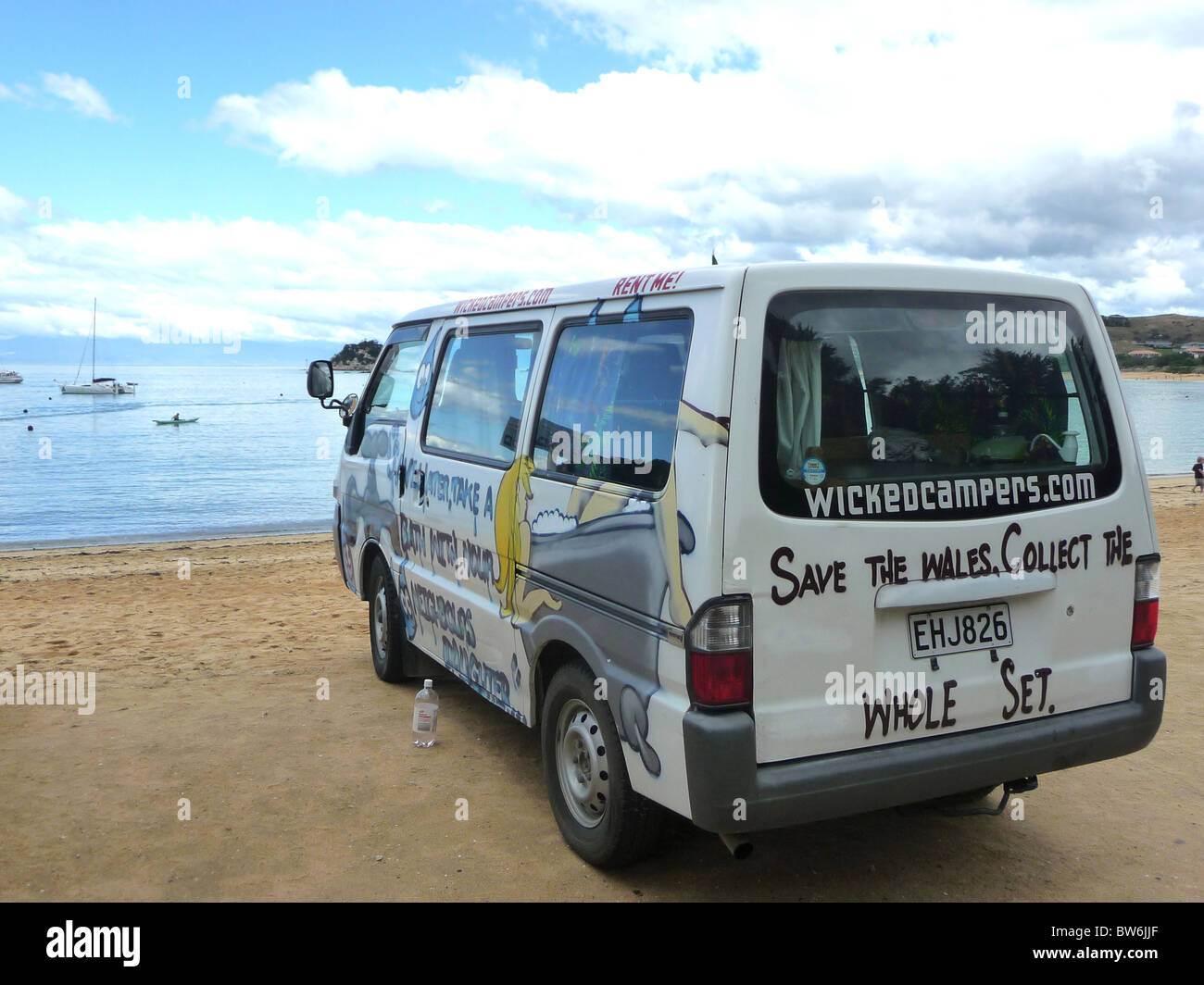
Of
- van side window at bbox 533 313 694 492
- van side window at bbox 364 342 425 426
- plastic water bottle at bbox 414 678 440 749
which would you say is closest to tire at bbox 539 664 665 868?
van side window at bbox 533 313 694 492

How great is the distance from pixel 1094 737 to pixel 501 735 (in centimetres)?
310

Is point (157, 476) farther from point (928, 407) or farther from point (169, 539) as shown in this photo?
point (928, 407)

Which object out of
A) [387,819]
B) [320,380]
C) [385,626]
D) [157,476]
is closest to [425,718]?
[387,819]

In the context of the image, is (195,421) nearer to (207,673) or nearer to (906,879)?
(207,673)

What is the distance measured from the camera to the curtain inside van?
326 cm

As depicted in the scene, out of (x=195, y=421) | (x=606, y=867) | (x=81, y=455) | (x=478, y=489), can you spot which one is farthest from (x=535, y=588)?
(x=195, y=421)

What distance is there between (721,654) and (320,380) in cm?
441

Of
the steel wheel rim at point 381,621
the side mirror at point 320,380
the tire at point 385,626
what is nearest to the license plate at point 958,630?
the tire at point 385,626

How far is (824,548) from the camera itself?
3.25m

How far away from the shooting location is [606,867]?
13.0 feet

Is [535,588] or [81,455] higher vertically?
[535,588]

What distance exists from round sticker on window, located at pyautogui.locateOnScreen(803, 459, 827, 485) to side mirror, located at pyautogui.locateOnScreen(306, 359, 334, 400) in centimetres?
411

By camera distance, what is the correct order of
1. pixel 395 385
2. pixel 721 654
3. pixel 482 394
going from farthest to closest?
pixel 395 385 → pixel 482 394 → pixel 721 654

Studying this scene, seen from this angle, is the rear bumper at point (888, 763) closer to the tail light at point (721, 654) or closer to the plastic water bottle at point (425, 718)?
the tail light at point (721, 654)
